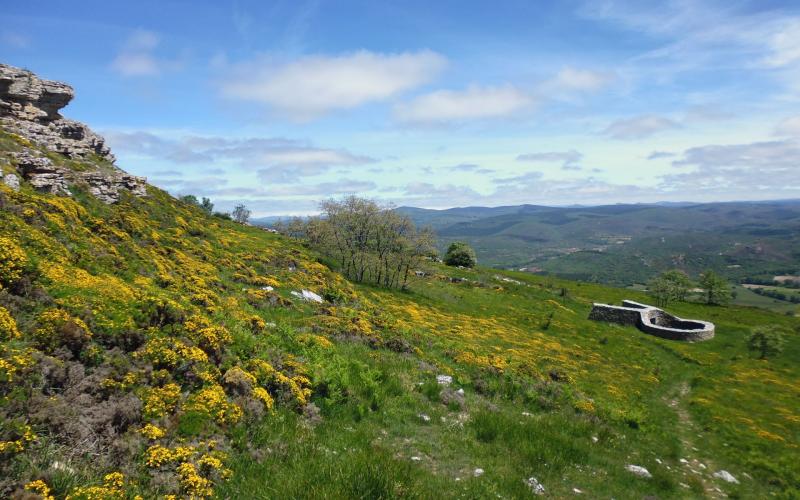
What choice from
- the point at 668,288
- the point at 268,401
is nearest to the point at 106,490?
the point at 268,401

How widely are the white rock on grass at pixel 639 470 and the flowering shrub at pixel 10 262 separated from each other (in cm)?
2055

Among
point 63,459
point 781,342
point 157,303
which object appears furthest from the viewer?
point 781,342

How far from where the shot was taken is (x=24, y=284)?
1055 centimetres

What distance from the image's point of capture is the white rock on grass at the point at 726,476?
53.3 feet

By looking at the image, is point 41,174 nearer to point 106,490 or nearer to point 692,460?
point 106,490

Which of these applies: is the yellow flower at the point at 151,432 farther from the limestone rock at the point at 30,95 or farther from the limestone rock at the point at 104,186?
the limestone rock at the point at 30,95

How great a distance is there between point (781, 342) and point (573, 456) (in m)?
55.6

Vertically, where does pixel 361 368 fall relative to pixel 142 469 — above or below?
below

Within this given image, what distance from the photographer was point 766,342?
48.2 m

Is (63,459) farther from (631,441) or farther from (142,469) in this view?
(631,441)

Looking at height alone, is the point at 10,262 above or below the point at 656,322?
above

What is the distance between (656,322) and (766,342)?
16.6 metres

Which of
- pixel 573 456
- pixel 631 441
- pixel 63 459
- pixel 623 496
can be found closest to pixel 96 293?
pixel 63 459

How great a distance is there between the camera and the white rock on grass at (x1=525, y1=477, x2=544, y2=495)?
10.6 meters
